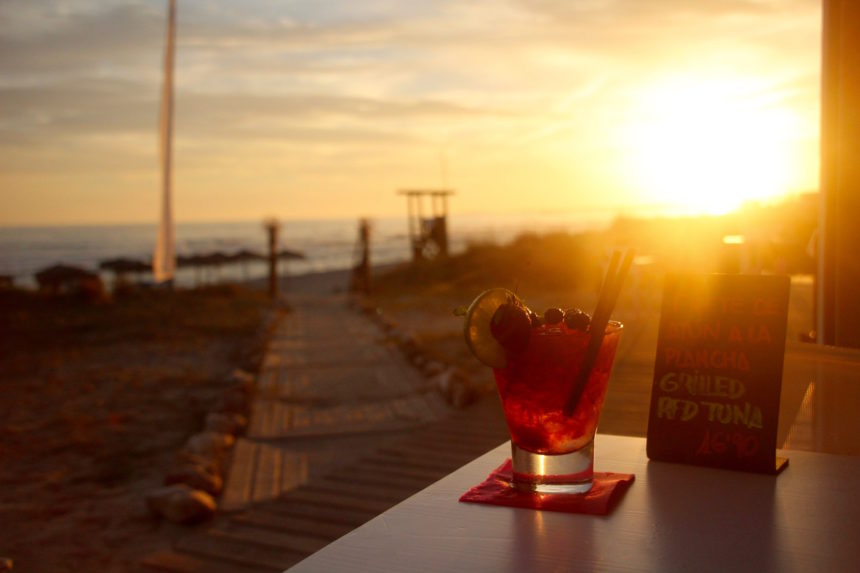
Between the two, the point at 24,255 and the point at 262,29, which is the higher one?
the point at 262,29

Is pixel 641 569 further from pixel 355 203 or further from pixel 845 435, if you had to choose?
pixel 355 203

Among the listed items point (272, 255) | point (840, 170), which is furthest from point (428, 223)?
point (840, 170)

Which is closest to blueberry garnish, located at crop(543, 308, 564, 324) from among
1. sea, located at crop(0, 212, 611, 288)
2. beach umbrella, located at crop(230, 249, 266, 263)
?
sea, located at crop(0, 212, 611, 288)

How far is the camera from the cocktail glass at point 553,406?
820 mm

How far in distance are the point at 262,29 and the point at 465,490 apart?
749 cm

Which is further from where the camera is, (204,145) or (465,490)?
(204,145)

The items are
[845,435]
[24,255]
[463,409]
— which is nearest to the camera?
[845,435]

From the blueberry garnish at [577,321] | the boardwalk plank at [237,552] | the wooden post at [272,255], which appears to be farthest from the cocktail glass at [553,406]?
the wooden post at [272,255]

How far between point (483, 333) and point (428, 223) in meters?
16.5

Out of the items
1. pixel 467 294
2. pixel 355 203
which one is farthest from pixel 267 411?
pixel 355 203

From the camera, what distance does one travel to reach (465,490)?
903 millimetres

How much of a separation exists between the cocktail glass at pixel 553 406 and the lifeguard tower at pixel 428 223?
47.8 ft

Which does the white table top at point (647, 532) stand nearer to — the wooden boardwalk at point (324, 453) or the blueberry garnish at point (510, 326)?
the blueberry garnish at point (510, 326)

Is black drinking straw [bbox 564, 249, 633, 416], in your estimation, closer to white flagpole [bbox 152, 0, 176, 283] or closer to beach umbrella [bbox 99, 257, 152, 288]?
white flagpole [bbox 152, 0, 176, 283]
